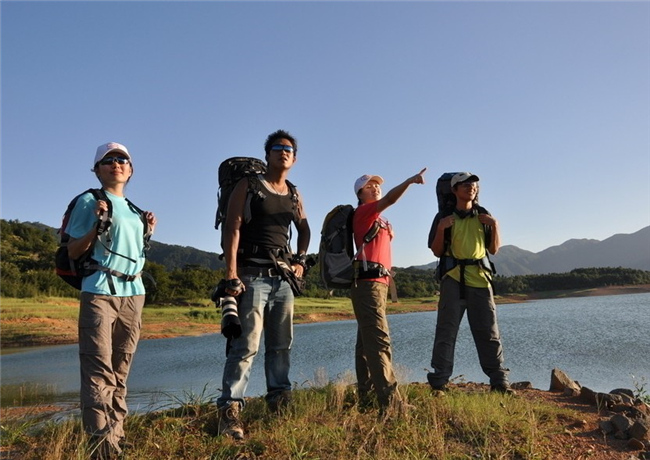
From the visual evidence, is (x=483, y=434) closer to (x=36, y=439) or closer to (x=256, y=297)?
(x=256, y=297)

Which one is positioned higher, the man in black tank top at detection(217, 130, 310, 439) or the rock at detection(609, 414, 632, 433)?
the man in black tank top at detection(217, 130, 310, 439)

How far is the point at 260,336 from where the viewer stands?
4105mm

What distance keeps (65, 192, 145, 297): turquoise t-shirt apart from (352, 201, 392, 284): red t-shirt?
200 centimetres

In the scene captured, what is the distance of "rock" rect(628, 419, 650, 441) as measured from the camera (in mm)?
4168

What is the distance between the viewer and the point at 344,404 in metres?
4.79

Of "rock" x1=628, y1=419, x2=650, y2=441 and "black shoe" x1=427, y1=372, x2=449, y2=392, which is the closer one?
"rock" x1=628, y1=419, x2=650, y2=441

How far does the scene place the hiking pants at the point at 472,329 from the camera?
211 inches

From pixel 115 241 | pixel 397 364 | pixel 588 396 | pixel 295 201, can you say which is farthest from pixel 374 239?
pixel 588 396

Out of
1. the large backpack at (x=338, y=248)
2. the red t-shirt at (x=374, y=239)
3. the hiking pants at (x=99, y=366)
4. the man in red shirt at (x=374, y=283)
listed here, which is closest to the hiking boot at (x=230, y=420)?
the hiking pants at (x=99, y=366)

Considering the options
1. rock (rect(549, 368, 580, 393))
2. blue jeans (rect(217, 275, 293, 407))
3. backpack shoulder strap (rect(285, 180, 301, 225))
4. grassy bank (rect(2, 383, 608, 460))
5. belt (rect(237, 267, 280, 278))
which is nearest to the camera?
grassy bank (rect(2, 383, 608, 460))

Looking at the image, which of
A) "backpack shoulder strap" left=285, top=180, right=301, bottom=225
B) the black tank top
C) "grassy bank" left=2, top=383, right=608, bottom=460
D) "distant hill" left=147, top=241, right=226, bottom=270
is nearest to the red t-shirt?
"backpack shoulder strap" left=285, top=180, right=301, bottom=225

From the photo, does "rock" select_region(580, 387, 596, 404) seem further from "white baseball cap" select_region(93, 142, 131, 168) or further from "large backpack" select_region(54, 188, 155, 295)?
"white baseball cap" select_region(93, 142, 131, 168)

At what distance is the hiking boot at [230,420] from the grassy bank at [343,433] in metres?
0.09

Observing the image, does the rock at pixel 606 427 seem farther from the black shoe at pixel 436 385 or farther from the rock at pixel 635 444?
the black shoe at pixel 436 385
